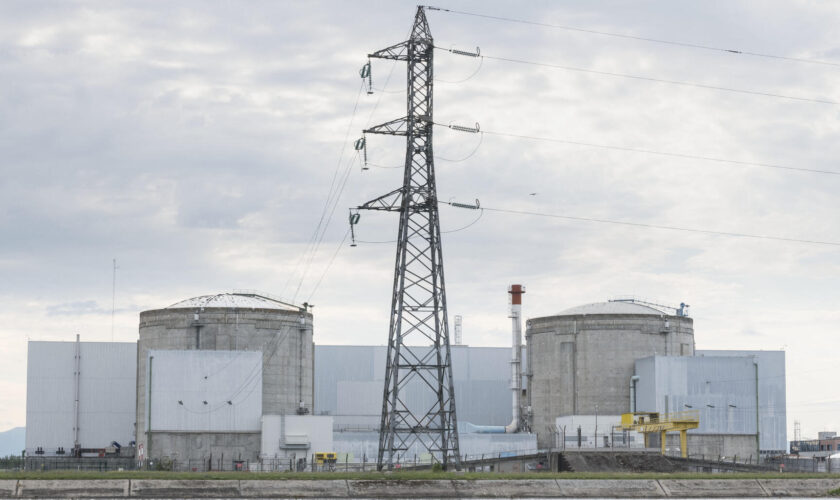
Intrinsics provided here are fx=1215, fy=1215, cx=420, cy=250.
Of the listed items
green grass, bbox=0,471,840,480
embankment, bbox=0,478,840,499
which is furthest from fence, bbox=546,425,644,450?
embankment, bbox=0,478,840,499

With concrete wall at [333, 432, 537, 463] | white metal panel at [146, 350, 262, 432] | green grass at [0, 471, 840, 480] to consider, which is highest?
white metal panel at [146, 350, 262, 432]

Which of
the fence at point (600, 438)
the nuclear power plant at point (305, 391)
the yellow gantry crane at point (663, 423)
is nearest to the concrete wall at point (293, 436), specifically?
the nuclear power plant at point (305, 391)

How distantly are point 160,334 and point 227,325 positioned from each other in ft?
17.6

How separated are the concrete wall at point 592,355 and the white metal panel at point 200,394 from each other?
24.0 metres

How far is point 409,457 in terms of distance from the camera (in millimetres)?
80438

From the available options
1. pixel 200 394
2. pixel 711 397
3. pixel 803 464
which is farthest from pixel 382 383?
pixel 803 464

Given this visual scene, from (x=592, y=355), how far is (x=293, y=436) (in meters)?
24.5

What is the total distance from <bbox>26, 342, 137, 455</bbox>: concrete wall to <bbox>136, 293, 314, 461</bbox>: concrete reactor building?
32.7 ft

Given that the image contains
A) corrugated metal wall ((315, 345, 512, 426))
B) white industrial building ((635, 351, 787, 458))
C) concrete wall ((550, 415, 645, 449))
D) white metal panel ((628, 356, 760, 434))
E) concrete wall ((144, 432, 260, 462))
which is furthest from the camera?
corrugated metal wall ((315, 345, 512, 426))

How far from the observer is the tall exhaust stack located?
311ft

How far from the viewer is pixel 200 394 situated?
254 feet

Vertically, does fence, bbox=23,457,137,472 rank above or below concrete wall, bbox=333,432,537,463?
below

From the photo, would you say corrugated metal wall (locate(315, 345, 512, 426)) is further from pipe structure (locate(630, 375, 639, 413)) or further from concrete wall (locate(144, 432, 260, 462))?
concrete wall (locate(144, 432, 260, 462))

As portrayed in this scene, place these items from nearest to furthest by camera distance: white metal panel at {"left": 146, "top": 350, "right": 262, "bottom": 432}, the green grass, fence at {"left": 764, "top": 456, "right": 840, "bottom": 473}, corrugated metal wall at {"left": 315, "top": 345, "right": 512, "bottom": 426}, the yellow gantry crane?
the green grass
the yellow gantry crane
fence at {"left": 764, "top": 456, "right": 840, "bottom": 473}
white metal panel at {"left": 146, "top": 350, "right": 262, "bottom": 432}
corrugated metal wall at {"left": 315, "top": 345, "right": 512, "bottom": 426}
